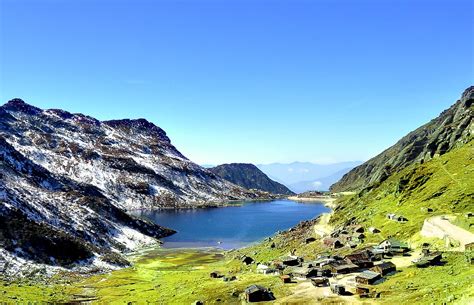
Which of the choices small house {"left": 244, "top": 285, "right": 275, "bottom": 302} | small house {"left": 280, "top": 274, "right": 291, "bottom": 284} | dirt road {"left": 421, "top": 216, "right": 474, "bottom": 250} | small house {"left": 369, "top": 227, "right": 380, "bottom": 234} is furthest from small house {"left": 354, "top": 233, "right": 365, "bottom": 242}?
small house {"left": 244, "top": 285, "right": 275, "bottom": 302}

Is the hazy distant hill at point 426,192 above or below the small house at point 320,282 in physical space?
above

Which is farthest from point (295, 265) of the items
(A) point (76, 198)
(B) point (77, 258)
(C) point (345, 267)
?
(A) point (76, 198)

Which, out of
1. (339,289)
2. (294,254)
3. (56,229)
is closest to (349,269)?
(339,289)

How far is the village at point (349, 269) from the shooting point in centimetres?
7244

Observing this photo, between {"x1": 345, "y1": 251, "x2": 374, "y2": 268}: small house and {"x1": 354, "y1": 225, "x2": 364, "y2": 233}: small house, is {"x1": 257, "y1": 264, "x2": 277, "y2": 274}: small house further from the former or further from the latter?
{"x1": 354, "y1": 225, "x2": 364, "y2": 233}: small house

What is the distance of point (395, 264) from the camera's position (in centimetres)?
8256

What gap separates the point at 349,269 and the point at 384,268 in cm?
886

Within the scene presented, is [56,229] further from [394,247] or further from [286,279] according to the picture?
[394,247]

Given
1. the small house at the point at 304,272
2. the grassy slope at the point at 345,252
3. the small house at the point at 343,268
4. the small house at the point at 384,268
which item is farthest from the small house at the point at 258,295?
the small house at the point at 384,268

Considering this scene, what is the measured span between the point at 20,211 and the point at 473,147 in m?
151

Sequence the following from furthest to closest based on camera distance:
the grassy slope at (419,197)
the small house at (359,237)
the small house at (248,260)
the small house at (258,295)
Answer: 1. the small house at (248,260)
2. the small house at (359,237)
3. the grassy slope at (419,197)
4. the small house at (258,295)

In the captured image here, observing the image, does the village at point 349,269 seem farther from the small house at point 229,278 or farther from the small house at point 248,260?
the small house at point 248,260

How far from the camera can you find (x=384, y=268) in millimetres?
76250

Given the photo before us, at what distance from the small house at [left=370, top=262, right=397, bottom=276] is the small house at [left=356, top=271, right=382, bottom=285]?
1.64m
